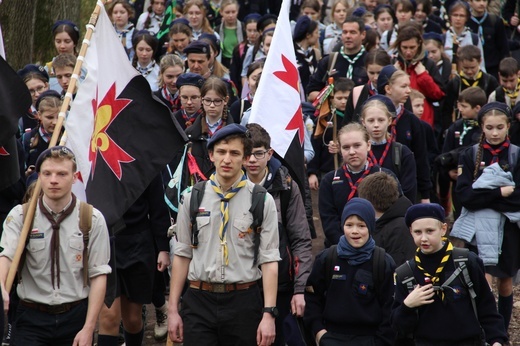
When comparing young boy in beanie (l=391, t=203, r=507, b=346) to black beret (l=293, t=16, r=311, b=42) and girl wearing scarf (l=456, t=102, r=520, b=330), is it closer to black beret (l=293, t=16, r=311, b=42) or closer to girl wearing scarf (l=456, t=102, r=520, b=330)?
girl wearing scarf (l=456, t=102, r=520, b=330)

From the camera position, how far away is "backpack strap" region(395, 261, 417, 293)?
7.26 metres

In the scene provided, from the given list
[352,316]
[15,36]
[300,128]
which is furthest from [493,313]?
[15,36]

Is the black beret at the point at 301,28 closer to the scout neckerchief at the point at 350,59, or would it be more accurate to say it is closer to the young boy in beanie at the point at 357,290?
the scout neckerchief at the point at 350,59

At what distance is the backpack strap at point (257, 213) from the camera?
282 inches

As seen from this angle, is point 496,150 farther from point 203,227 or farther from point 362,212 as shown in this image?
point 203,227

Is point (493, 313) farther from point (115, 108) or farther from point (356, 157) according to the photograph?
point (115, 108)

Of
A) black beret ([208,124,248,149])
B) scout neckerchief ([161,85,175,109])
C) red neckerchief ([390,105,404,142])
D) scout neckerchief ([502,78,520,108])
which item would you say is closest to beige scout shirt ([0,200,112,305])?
black beret ([208,124,248,149])

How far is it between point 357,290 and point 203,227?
3.77ft

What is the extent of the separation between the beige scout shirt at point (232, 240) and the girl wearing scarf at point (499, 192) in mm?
2826

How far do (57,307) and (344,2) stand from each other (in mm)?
10855

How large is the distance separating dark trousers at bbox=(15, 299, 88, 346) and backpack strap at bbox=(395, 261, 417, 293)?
2206 millimetres

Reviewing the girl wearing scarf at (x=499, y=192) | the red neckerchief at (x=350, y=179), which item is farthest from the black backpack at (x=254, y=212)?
the girl wearing scarf at (x=499, y=192)

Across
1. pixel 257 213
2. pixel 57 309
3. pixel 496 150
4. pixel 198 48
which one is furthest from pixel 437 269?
pixel 198 48

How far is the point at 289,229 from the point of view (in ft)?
25.8
